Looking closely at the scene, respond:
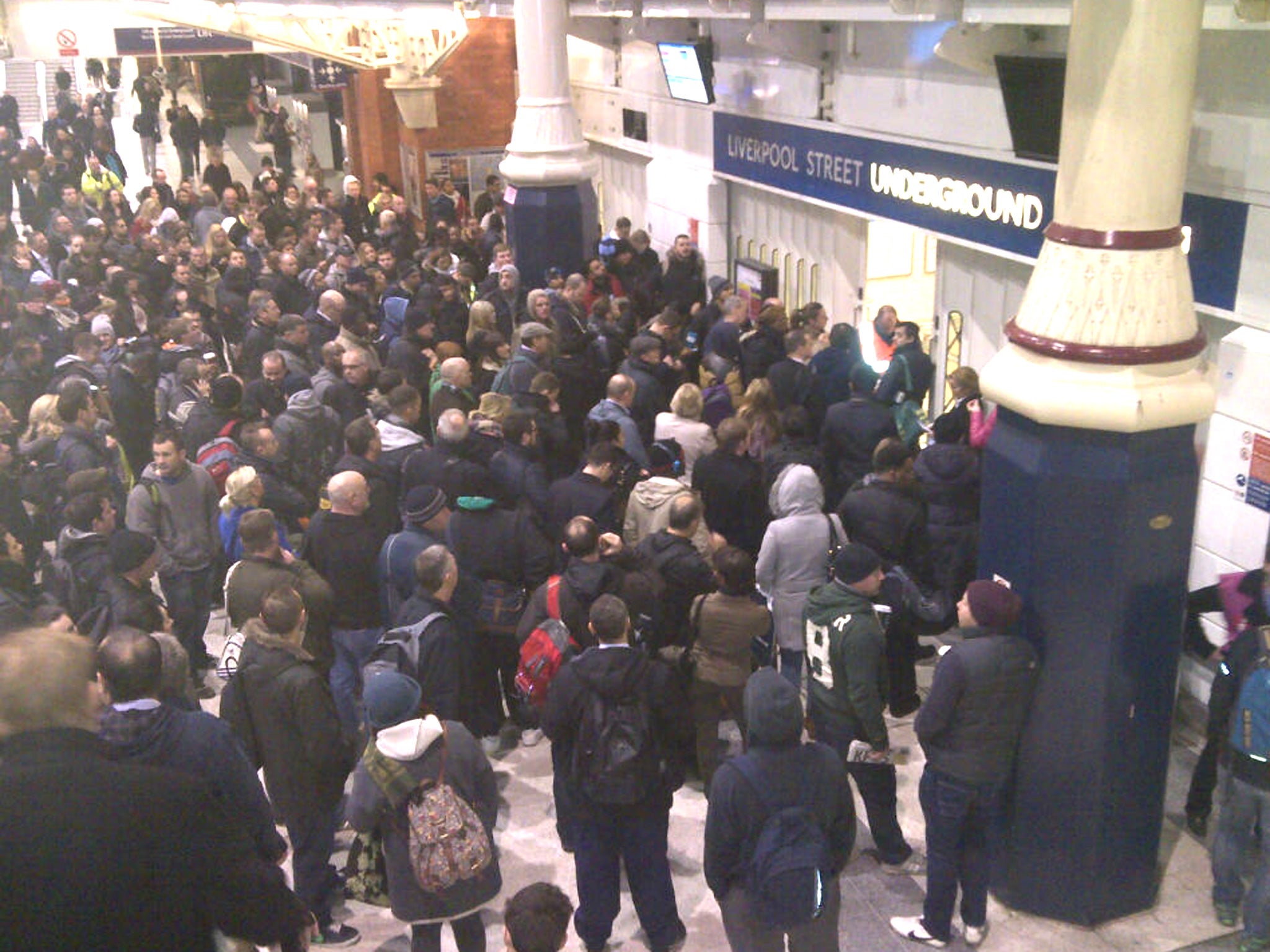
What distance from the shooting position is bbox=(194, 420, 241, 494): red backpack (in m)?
6.72

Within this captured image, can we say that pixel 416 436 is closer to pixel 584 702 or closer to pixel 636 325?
pixel 584 702

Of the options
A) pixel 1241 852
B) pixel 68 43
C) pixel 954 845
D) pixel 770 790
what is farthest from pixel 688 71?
pixel 68 43

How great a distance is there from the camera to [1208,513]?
6066 mm

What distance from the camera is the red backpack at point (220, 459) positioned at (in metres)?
6.72

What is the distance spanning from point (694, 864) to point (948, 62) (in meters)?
5.55

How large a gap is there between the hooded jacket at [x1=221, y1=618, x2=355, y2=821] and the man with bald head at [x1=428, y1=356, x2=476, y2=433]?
3.11 metres

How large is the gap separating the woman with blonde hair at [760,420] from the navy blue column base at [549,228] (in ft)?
17.0

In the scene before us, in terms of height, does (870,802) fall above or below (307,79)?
below

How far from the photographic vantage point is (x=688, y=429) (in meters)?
6.91

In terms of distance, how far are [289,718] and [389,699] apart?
2.38 ft

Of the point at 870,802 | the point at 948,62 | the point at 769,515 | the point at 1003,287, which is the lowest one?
the point at 870,802

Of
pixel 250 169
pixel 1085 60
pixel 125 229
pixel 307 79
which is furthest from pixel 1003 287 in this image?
pixel 307 79

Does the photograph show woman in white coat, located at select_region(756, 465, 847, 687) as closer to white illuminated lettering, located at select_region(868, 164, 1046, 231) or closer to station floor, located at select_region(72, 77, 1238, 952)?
station floor, located at select_region(72, 77, 1238, 952)

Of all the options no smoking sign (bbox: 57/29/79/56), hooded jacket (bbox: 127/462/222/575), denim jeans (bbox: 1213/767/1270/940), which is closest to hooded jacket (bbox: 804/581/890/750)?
denim jeans (bbox: 1213/767/1270/940)
